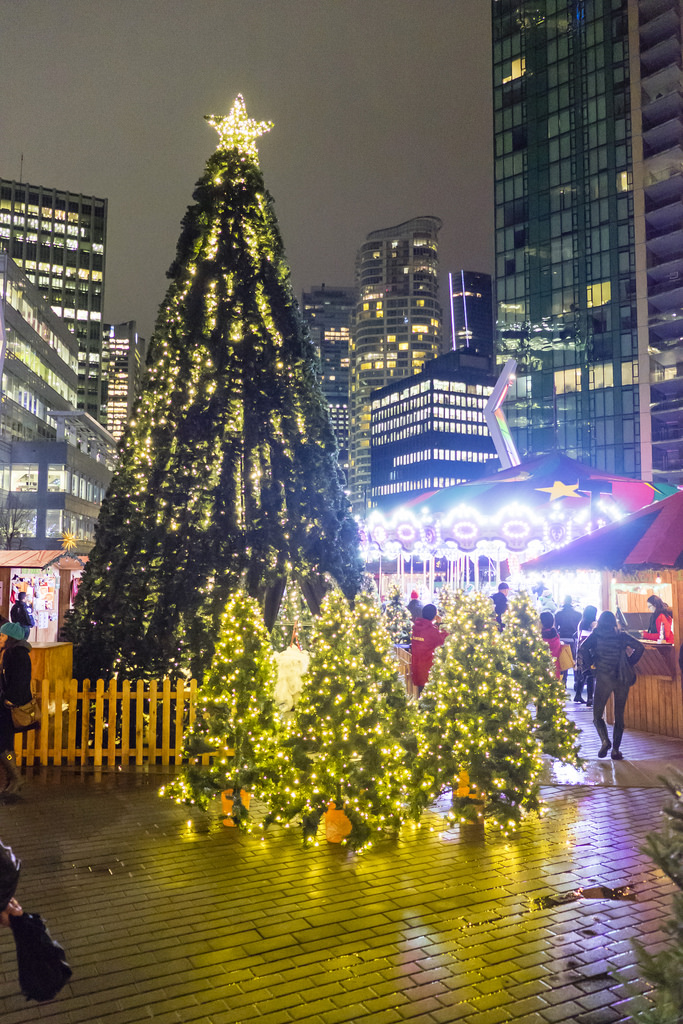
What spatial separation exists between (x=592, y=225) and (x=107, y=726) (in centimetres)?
6644

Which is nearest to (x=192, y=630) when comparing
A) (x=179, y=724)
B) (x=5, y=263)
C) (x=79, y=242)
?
(x=179, y=724)

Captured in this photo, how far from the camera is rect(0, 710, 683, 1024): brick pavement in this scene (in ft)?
13.4

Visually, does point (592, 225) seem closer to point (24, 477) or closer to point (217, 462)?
point (24, 477)

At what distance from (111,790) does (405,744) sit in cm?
333

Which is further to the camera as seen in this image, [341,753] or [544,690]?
[544,690]

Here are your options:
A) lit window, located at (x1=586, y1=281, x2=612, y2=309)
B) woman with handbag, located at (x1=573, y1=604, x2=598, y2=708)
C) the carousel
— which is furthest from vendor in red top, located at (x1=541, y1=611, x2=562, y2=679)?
lit window, located at (x1=586, y1=281, x2=612, y2=309)

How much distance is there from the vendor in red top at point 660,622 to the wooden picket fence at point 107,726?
7407 millimetres

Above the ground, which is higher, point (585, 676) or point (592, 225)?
point (592, 225)

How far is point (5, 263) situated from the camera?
2179 inches

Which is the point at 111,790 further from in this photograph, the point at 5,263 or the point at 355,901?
the point at 5,263

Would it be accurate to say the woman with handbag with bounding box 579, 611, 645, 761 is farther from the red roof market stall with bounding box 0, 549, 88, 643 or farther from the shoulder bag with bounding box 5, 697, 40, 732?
the red roof market stall with bounding box 0, 549, 88, 643

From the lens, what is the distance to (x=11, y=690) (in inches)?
316

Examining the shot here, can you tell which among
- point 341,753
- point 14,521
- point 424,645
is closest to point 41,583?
point 424,645

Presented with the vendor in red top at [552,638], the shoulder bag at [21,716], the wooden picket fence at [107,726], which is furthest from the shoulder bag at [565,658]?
the shoulder bag at [21,716]
